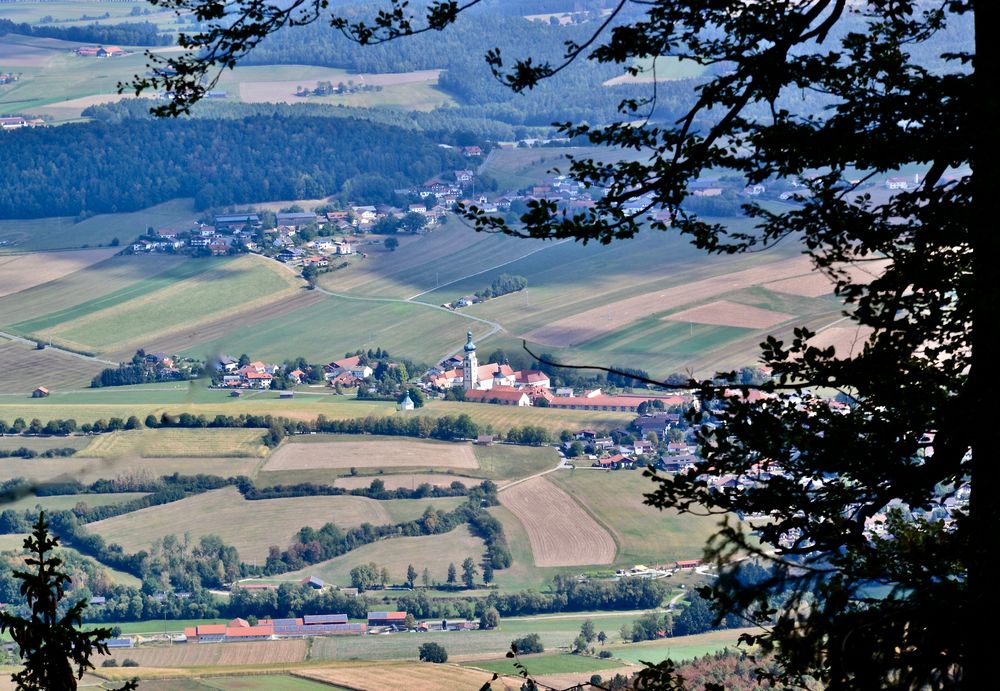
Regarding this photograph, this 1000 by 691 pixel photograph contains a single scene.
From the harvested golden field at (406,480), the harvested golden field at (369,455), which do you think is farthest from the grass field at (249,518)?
the harvested golden field at (369,455)

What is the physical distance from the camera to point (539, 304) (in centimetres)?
9881

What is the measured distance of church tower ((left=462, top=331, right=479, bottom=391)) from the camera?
8825cm

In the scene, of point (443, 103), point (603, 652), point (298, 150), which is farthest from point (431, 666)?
point (443, 103)

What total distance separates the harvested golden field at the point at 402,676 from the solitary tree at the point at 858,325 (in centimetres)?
3196

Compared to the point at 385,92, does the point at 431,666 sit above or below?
below

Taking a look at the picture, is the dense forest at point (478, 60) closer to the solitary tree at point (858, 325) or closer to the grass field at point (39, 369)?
the grass field at point (39, 369)

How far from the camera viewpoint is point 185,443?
74438mm

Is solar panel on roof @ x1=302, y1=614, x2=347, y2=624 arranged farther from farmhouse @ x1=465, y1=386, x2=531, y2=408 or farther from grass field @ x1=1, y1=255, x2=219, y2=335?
grass field @ x1=1, y1=255, x2=219, y2=335

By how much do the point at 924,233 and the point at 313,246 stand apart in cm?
11285

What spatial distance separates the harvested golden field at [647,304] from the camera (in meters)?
90.1

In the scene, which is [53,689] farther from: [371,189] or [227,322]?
[371,189]

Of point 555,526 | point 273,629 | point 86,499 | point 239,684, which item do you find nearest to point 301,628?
point 273,629

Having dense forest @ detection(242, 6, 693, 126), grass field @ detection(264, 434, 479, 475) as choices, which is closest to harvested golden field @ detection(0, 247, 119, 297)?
Answer: grass field @ detection(264, 434, 479, 475)

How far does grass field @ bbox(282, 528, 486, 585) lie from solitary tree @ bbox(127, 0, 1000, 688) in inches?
2048
